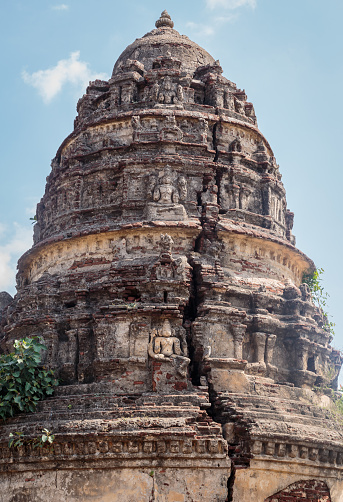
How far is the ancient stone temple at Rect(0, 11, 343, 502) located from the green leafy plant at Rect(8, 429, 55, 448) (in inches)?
7.5

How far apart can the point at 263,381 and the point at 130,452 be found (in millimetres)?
4581

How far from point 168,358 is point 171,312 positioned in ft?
3.79

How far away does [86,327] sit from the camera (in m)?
16.7

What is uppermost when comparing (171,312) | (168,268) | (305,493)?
(168,268)

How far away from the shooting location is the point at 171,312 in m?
15.9

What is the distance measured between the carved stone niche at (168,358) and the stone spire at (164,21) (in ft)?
46.5

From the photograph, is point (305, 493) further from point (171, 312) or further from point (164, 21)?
point (164, 21)

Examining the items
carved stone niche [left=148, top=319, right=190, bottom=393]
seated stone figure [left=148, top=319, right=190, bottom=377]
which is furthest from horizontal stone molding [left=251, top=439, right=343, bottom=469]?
seated stone figure [left=148, top=319, right=190, bottom=377]

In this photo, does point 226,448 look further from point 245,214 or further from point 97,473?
point 245,214

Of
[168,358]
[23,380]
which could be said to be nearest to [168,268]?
[168,358]

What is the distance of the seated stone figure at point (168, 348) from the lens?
1539 cm

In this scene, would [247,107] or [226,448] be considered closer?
[226,448]

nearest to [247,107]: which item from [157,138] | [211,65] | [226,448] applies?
[211,65]

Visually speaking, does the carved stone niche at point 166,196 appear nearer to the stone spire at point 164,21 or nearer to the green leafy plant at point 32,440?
the green leafy plant at point 32,440
